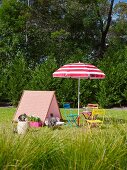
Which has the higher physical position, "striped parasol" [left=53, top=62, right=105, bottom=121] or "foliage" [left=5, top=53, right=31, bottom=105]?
"striped parasol" [left=53, top=62, right=105, bottom=121]

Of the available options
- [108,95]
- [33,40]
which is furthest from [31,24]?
[108,95]

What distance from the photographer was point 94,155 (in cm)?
428

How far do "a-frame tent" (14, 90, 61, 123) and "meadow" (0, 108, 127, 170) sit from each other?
32.6 ft

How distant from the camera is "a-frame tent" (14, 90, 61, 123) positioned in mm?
14891

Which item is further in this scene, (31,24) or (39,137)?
(31,24)

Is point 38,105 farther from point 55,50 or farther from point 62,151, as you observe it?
point 55,50

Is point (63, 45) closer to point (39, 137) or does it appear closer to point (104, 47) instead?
point (104, 47)

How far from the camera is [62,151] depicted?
14.6 feet

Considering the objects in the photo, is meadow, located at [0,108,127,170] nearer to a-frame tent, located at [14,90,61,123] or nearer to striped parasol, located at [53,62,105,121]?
striped parasol, located at [53,62,105,121]

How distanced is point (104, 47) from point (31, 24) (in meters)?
5.14

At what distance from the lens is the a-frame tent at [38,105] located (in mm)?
14891

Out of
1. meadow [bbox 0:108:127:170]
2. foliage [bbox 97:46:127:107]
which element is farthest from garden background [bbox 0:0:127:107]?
meadow [bbox 0:108:127:170]

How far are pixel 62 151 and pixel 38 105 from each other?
1080 cm

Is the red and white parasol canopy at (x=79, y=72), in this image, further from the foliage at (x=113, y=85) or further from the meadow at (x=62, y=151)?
the meadow at (x=62, y=151)
